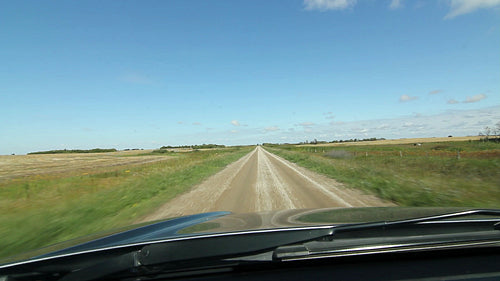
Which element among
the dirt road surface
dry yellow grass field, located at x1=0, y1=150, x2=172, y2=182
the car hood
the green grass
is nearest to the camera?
the car hood

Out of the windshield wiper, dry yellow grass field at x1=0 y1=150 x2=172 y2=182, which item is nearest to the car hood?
the windshield wiper

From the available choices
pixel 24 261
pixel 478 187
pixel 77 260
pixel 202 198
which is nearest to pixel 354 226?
pixel 77 260

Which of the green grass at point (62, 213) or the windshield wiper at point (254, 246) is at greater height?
the windshield wiper at point (254, 246)

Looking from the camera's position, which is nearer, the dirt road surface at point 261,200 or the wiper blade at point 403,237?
the wiper blade at point 403,237

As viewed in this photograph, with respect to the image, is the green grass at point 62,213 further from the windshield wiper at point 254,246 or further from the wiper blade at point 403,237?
the wiper blade at point 403,237

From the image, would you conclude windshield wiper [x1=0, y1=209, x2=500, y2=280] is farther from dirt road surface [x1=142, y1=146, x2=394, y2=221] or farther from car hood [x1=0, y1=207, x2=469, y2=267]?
dirt road surface [x1=142, y1=146, x2=394, y2=221]

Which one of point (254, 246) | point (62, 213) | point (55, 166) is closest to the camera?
point (254, 246)

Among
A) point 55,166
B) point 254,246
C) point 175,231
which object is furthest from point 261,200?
point 55,166

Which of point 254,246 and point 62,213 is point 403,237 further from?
point 62,213

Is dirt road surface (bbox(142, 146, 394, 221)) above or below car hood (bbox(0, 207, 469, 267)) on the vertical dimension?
below

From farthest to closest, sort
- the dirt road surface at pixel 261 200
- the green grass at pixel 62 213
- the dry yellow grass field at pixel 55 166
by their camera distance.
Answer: the dry yellow grass field at pixel 55 166, the dirt road surface at pixel 261 200, the green grass at pixel 62 213

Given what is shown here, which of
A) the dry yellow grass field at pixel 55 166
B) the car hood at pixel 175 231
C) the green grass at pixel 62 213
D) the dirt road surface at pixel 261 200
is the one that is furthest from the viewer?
the dry yellow grass field at pixel 55 166

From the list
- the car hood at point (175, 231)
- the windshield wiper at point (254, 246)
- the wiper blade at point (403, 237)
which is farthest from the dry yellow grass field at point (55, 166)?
the wiper blade at point (403, 237)

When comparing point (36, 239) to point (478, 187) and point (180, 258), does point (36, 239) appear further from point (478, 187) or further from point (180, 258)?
point (478, 187)
